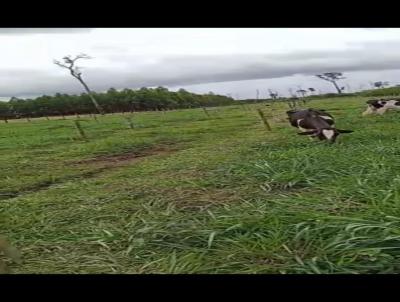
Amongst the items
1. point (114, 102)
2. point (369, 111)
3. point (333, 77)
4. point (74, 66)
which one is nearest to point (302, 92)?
point (333, 77)

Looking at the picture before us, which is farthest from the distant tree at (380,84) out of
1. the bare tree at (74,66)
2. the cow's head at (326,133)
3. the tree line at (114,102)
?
the bare tree at (74,66)

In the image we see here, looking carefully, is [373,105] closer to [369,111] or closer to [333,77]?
[369,111]

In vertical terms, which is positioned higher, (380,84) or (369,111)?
(380,84)

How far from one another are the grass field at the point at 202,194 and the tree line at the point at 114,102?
0.04 m

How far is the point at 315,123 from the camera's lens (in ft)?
7.67

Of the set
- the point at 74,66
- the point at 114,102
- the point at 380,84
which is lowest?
the point at 114,102

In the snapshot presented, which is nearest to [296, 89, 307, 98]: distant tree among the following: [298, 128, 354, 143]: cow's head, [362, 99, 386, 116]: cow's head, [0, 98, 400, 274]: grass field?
[0, 98, 400, 274]: grass field

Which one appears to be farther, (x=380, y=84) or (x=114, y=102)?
(x=114, y=102)

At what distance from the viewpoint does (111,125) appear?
241 centimetres

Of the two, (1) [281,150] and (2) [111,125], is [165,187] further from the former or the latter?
(1) [281,150]

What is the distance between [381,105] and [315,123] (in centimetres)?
30

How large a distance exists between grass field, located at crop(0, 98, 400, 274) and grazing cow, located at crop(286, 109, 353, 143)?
3 cm
